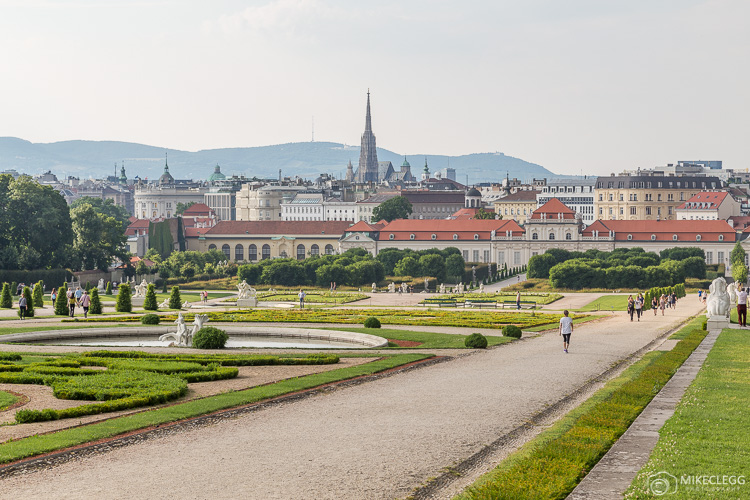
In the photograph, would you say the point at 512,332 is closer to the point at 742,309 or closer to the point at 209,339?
the point at 742,309

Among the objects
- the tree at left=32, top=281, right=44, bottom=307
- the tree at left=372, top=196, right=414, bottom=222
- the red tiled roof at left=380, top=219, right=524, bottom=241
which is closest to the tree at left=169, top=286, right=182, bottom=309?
the tree at left=32, top=281, right=44, bottom=307

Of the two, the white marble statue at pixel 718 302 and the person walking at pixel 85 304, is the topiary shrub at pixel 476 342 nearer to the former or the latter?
the white marble statue at pixel 718 302

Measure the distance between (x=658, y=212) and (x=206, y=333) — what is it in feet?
551

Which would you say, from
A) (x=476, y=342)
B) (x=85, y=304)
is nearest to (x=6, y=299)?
(x=85, y=304)

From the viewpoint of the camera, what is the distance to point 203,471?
54.3 ft

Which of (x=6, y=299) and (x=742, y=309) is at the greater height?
(x=6, y=299)

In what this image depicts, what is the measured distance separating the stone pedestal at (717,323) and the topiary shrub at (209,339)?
18775mm

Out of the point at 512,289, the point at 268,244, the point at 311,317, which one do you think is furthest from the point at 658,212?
the point at 311,317

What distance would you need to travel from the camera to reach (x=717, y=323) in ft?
137

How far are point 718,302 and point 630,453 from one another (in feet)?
90.3

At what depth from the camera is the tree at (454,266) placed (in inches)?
4584

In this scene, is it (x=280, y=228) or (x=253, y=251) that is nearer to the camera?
(x=253, y=251)

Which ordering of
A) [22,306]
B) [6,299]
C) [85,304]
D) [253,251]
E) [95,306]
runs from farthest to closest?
[253,251], [6,299], [95,306], [85,304], [22,306]

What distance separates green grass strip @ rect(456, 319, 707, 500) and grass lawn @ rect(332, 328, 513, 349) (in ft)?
36.8
